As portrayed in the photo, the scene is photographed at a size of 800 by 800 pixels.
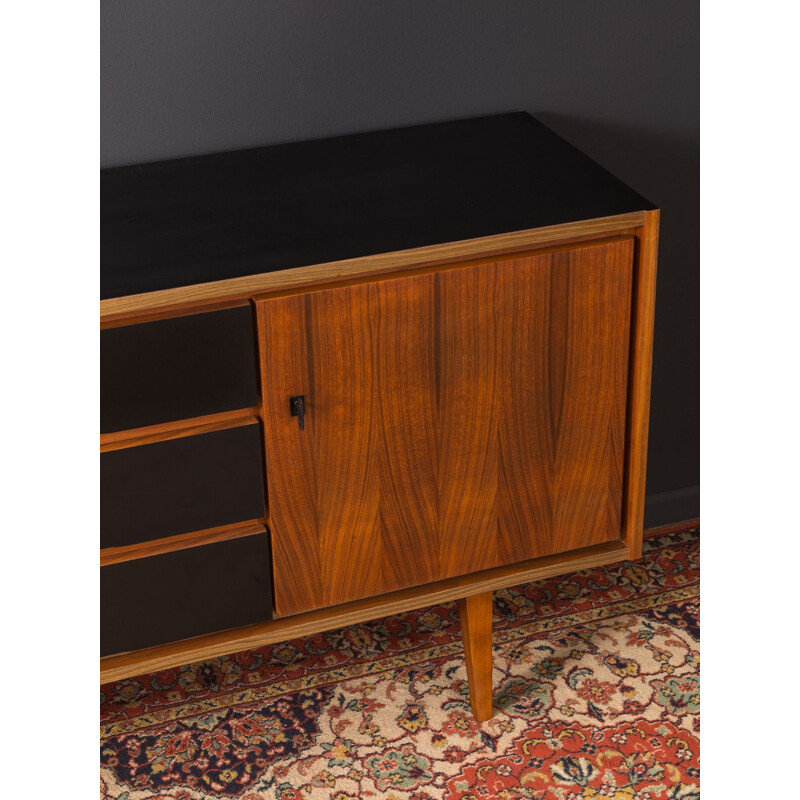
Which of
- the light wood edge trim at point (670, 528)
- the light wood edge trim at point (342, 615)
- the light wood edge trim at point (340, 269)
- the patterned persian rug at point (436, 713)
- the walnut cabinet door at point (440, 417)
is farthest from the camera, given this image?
the light wood edge trim at point (670, 528)

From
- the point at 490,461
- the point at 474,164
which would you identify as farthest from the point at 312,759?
the point at 474,164

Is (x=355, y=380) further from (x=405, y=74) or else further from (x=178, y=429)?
(x=405, y=74)

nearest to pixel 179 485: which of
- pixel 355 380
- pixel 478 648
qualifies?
pixel 355 380

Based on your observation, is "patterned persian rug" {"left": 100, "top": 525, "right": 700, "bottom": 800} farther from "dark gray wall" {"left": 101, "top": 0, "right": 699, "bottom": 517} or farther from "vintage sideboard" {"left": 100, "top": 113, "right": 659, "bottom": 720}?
"dark gray wall" {"left": 101, "top": 0, "right": 699, "bottom": 517}

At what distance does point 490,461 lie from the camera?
4.42 ft

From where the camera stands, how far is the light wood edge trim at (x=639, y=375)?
1.28 meters

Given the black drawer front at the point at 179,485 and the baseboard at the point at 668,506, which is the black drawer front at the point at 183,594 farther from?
the baseboard at the point at 668,506

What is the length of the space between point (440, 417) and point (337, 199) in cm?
30

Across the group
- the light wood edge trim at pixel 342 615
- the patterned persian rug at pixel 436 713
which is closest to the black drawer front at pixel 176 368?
the light wood edge trim at pixel 342 615

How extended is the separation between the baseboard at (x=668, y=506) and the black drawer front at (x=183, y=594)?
95 cm

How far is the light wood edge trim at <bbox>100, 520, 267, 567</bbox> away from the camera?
1.24 m

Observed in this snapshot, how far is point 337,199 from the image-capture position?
1.29 metres

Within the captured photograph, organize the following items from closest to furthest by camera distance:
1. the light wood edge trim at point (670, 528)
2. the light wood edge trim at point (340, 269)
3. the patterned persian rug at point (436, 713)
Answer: the light wood edge trim at point (340, 269), the patterned persian rug at point (436, 713), the light wood edge trim at point (670, 528)

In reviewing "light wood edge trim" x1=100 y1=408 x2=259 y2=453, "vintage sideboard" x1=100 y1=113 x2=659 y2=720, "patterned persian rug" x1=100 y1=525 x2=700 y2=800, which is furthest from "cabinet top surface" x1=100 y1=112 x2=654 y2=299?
"patterned persian rug" x1=100 y1=525 x2=700 y2=800
